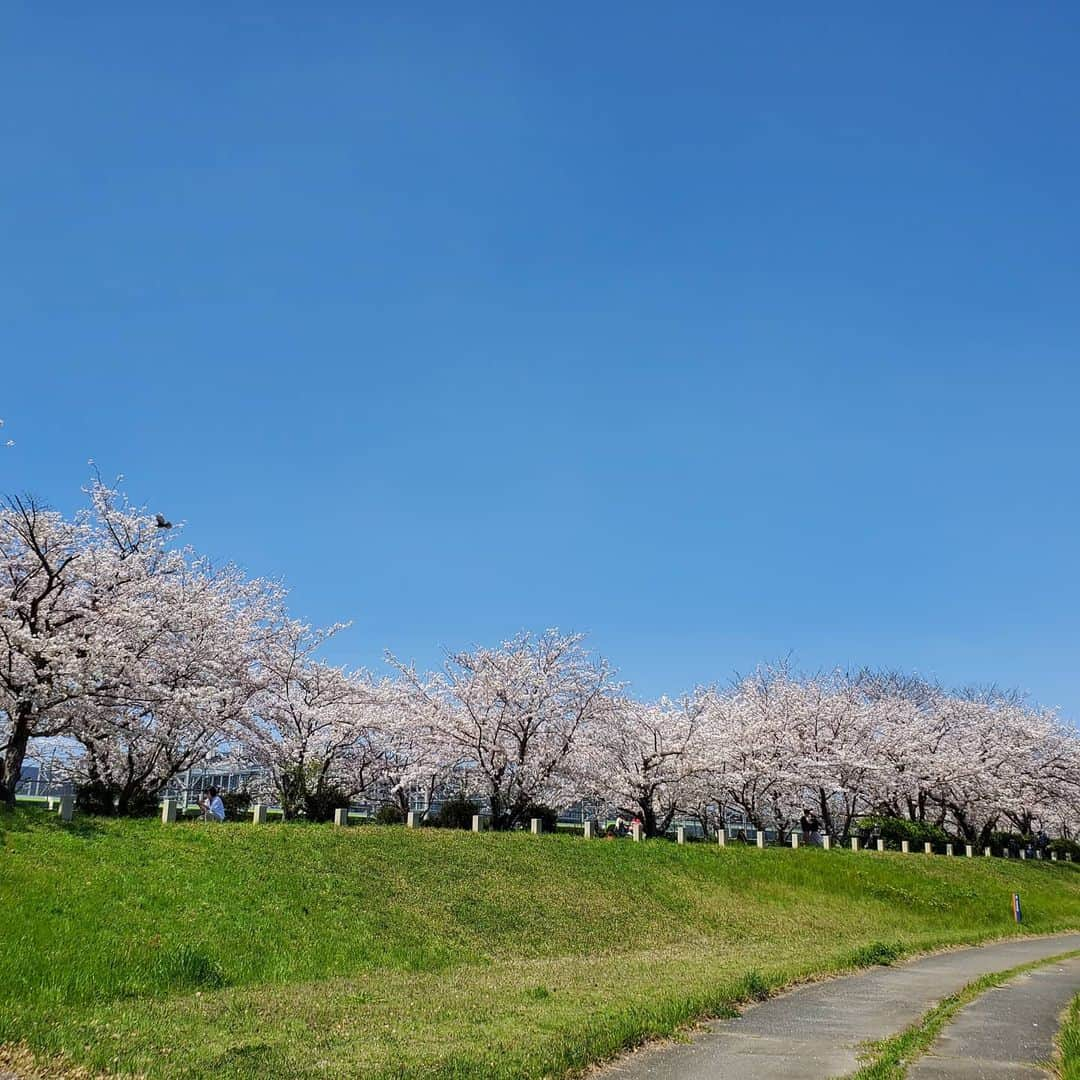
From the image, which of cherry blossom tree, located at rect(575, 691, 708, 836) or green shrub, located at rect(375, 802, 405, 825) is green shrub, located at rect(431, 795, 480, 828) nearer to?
green shrub, located at rect(375, 802, 405, 825)

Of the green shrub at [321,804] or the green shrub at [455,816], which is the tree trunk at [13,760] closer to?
the green shrub at [321,804]

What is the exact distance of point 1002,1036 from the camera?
461 inches

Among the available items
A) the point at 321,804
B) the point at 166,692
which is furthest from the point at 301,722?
the point at 166,692

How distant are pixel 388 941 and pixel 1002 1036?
35.1 feet

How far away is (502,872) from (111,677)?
35.5 feet

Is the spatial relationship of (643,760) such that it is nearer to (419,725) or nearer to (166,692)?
(419,725)

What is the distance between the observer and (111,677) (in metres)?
22.8

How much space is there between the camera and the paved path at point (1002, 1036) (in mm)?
9664

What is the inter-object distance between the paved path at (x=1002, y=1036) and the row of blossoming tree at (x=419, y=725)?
18.3 m

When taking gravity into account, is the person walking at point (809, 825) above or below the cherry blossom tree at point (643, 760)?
below

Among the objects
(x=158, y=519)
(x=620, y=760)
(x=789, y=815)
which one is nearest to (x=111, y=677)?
(x=158, y=519)

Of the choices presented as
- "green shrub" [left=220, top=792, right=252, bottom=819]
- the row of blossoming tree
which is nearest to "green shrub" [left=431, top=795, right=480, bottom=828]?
the row of blossoming tree


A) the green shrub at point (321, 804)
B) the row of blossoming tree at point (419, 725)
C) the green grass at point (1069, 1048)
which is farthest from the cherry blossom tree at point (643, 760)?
the green grass at point (1069, 1048)

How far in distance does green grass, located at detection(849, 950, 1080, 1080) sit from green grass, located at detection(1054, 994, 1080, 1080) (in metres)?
1.36
